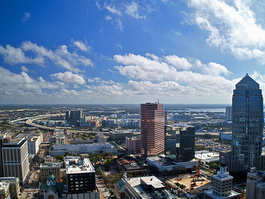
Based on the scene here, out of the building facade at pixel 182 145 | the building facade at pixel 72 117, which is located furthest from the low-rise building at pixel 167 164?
the building facade at pixel 72 117

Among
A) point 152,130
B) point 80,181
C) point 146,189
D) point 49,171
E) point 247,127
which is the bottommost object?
point 49,171

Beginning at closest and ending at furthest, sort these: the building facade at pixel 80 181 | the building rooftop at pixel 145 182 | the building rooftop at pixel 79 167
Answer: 1. the building rooftop at pixel 145 182
2. the building facade at pixel 80 181
3. the building rooftop at pixel 79 167

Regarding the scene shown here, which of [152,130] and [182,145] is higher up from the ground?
[152,130]

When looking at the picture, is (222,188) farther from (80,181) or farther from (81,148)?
(81,148)

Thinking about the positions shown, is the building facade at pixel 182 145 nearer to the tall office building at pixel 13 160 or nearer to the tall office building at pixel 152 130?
the tall office building at pixel 152 130

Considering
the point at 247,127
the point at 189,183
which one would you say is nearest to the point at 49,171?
the point at 189,183

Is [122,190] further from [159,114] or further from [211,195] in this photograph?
[159,114]

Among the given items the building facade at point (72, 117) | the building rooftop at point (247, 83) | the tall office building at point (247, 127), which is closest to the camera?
the tall office building at point (247, 127)

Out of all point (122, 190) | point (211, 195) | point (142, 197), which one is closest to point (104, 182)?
point (122, 190)
